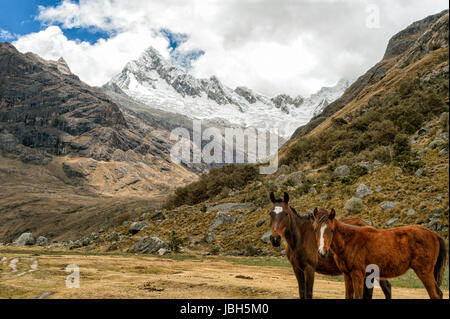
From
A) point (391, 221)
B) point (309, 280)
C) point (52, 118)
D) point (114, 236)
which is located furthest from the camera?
point (52, 118)

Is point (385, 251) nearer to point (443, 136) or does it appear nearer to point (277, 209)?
point (277, 209)

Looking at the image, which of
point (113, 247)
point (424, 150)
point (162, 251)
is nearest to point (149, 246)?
point (162, 251)

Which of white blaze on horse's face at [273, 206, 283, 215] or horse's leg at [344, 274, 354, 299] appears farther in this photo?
white blaze on horse's face at [273, 206, 283, 215]

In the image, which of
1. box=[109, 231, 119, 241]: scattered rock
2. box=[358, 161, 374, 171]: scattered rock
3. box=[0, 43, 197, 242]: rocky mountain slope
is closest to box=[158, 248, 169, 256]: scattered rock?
box=[109, 231, 119, 241]: scattered rock

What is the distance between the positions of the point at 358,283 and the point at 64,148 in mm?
184069

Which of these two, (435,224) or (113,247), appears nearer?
(435,224)

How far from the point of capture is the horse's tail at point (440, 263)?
5.26 meters

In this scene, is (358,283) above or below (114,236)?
above

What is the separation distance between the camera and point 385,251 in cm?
539

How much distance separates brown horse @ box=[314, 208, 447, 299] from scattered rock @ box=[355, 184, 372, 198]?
74.2ft

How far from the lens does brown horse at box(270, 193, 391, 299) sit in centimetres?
628

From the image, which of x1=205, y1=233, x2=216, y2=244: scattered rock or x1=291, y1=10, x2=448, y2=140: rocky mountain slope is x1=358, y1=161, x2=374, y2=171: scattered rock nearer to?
x1=205, y1=233, x2=216, y2=244: scattered rock

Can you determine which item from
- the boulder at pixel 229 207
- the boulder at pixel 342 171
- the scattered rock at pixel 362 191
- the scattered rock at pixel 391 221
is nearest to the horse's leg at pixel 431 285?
the scattered rock at pixel 391 221
